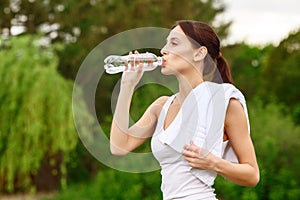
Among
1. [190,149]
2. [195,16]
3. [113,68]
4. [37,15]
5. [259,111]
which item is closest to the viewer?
[190,149]

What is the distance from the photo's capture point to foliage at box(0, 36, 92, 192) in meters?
10.6

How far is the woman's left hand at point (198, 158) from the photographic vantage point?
2062 millimetres

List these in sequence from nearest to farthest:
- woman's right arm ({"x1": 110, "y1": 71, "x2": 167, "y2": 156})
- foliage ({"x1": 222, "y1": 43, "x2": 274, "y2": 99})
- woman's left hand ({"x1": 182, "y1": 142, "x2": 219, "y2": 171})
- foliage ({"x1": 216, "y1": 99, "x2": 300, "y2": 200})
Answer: woman's left hand ({"x1": 182, "y1": 142, "x2": 219, "y2": 171}), woman's right arm ({"x1": 110, "y1": 71, "x2": 167, "y2": 156}), foliage ({"x1": 216, "y1": 99, "x2": 300, "y2": 200}), foliage ({"x1": 222, "y1": 43, "x2": 274, "y2": 99})

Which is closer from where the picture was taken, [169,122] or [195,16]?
[169,122]

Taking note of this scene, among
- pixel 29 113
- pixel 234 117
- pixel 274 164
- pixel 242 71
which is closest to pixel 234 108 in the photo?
pixel 234 117

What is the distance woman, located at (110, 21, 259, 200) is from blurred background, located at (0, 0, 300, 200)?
488 centimetres

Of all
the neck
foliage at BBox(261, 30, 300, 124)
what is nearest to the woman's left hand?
the neck

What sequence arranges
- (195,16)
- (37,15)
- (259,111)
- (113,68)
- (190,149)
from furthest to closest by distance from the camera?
1. (195,16)
2. (37,15)
3. (259,111)
4. (113,68)
5. (190,149)

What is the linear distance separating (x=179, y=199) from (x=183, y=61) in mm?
409

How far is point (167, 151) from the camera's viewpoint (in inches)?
84.6

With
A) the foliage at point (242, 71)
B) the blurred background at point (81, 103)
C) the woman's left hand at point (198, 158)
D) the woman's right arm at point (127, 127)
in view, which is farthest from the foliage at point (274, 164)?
the foliage at point (242, 71)

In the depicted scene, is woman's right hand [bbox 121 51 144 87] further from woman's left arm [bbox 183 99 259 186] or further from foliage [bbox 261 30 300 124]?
foliage [bbox 261 30 300 124]

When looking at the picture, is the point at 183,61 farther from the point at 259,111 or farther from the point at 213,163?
the point at 259,111

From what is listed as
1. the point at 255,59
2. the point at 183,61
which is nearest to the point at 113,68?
the point at 183,61
